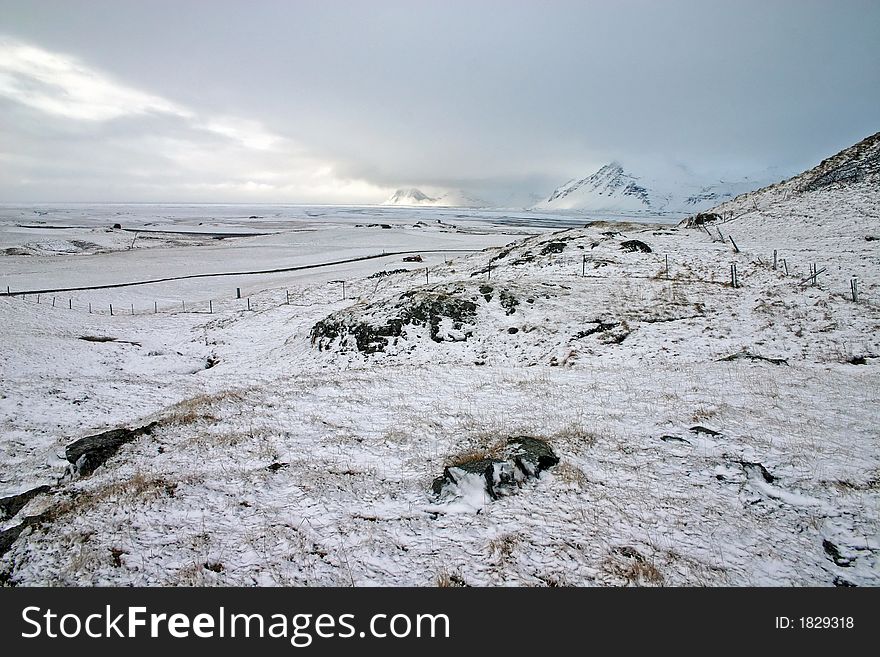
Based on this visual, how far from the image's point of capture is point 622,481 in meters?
7.90

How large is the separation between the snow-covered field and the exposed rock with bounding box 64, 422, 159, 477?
0.87 feet

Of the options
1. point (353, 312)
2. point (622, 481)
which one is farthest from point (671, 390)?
point (353, 312)

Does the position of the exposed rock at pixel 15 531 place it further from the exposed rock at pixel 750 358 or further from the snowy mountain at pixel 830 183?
the snowy mountain at pixel 830 183

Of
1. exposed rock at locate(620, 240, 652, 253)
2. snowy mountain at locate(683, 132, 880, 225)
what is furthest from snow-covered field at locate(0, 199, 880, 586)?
snowy mountain at locate(683, 132, 880, 225)

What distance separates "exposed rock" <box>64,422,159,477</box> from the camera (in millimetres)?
9656

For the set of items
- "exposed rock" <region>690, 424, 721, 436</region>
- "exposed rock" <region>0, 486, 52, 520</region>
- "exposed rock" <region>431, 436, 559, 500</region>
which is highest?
"exposed rock" <region>690, 424, 721, 436</region>

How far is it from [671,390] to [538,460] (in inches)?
237

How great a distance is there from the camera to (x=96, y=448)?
33.3ft

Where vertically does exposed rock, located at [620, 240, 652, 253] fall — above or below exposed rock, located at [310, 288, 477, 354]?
above

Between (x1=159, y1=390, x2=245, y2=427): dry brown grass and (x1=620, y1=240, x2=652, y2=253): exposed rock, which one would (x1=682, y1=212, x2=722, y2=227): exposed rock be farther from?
(x1=159, y1=390, x2=245, y2=427): dry brown grass

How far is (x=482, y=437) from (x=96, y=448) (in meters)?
9.05

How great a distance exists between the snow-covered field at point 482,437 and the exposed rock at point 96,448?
0.26 meters

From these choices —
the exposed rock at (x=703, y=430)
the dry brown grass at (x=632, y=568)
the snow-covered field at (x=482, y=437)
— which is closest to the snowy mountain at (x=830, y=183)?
the snow-covered field at (x=482, y=437)
